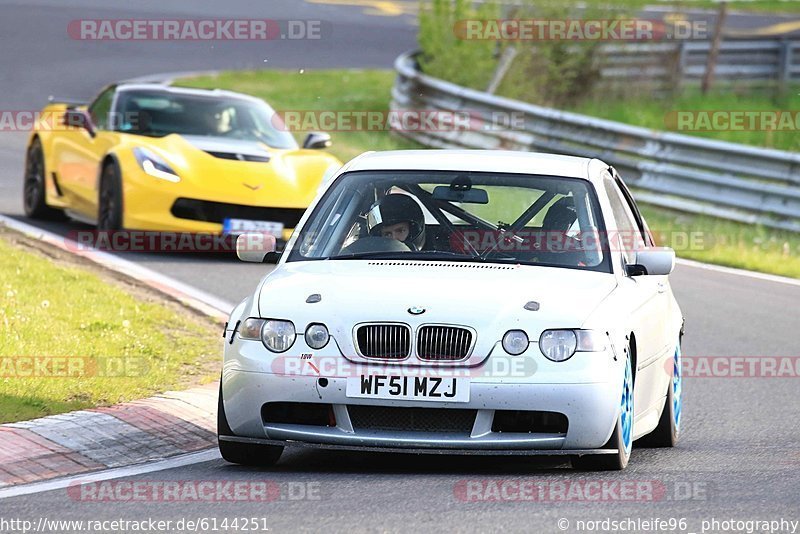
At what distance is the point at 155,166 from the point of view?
1468cm

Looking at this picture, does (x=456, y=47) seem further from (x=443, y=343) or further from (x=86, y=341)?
(x=443, y=343)

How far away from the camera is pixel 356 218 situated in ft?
27.2

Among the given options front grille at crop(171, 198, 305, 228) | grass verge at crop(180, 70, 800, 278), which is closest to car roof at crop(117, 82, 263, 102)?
front grille at crop(171, 198, 305, 228)

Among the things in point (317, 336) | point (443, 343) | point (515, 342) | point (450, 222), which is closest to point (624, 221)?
point (450, 222)

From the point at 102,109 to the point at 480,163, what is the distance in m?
8.44

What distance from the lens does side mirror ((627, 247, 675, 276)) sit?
8.01 meters

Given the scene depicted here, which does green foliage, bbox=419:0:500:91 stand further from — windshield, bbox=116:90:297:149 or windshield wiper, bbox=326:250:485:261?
windshield wiper, bbox=326:250:485:261

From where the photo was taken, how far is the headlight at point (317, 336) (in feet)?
23.0

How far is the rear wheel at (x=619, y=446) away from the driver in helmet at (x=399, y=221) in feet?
4.45

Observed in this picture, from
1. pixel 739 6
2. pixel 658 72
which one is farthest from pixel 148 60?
pixel 739 6

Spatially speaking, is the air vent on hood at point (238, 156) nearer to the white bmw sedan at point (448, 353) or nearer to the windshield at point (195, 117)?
the windshield at point (195, 117)

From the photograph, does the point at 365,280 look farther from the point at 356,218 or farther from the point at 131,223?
the point at 131,223

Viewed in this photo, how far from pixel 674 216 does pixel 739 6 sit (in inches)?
1239

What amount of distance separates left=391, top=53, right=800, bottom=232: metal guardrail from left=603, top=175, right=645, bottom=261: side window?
8.77 meters
